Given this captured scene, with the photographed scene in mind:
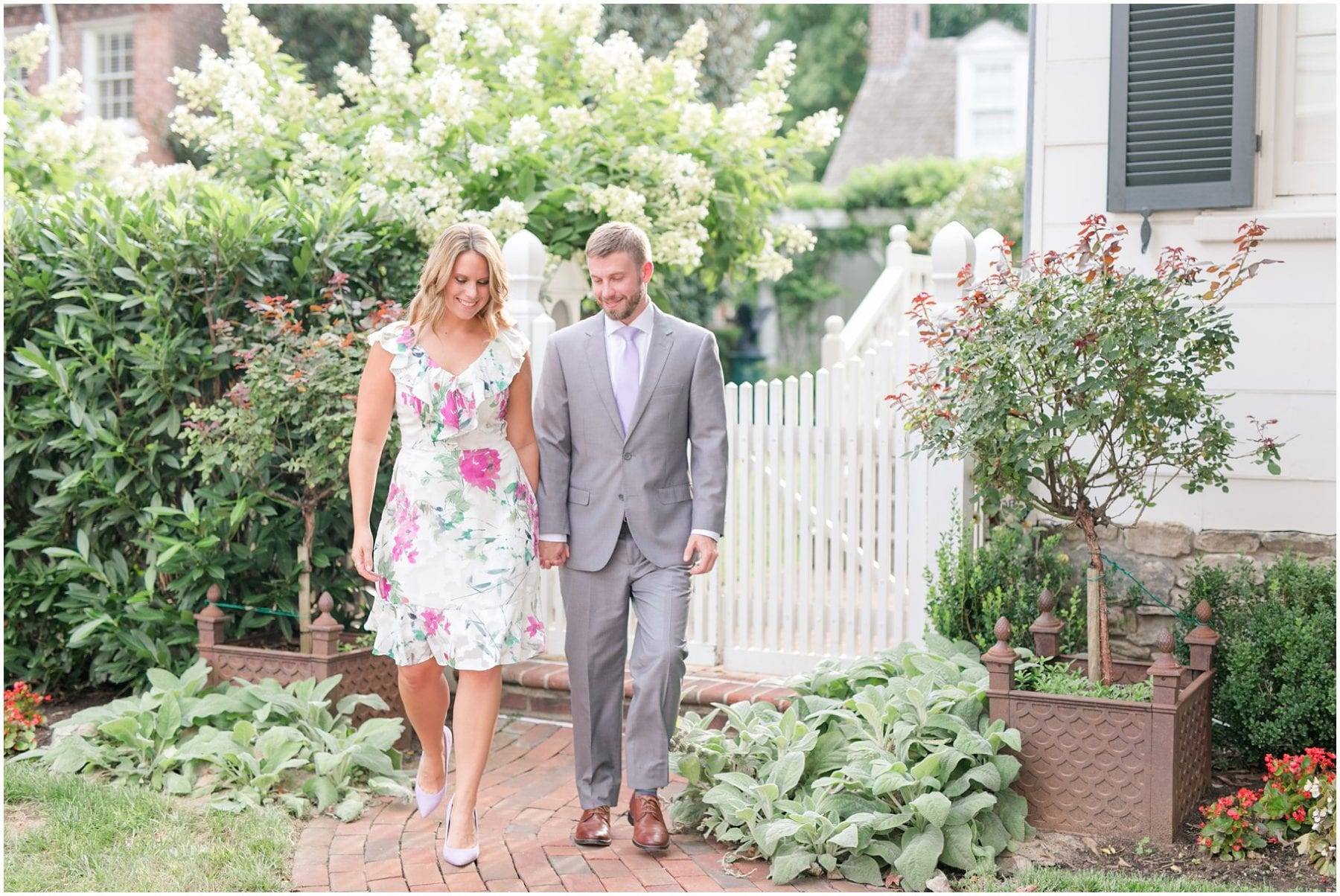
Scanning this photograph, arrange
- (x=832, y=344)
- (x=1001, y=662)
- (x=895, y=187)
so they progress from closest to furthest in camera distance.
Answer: (x=1001, y=662)
(x=832, y=344)
(x=895, y=187)

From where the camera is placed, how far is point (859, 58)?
27.6 meters

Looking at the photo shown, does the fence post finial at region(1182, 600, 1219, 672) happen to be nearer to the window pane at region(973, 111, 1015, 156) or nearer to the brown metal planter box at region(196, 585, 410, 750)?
the brown metal planter box at region(196, 585, 410, 750)

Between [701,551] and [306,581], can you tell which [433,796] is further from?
[306,581]

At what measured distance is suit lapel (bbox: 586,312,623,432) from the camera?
12.6 feet

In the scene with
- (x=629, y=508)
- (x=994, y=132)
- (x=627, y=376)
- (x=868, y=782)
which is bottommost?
(x=868, y=782)

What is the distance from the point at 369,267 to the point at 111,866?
2.89 meters

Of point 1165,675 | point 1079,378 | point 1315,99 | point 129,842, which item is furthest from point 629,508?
point 1315,99

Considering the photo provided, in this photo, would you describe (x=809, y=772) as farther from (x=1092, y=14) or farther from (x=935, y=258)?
(x=1092, y=14)

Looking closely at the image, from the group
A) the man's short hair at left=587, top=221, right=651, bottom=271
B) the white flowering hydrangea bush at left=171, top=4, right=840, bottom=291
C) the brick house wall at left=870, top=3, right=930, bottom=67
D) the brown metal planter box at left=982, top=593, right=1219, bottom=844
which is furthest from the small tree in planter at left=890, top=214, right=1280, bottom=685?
the brick house wall at left=870, top=3, right=930, bottom=67

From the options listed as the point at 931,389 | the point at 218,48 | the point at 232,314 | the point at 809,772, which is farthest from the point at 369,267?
the point at 218,48

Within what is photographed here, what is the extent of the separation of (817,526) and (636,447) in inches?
77.6

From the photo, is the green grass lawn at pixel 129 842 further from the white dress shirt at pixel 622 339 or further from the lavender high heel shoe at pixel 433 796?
the white dress shirt at pixel 622 339

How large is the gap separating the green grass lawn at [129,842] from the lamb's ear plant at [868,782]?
1265 millimetres

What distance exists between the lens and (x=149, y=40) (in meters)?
16.3
